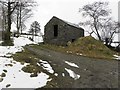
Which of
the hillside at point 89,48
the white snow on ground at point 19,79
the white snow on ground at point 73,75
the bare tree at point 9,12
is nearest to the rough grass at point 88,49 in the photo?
the hillside at point 89,48

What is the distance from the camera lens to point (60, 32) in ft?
129

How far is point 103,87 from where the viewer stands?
13.0 metres

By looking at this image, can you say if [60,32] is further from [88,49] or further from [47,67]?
[47,67]

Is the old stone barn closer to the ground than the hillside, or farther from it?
farther from it

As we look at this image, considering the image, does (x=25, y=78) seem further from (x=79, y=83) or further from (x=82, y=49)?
(x=82, y=49)

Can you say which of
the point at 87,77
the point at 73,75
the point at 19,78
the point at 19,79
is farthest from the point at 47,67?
the point at 19,79

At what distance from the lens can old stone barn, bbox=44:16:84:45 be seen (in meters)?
39.1

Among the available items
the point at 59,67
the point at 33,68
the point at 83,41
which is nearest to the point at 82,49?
the point at 83,41

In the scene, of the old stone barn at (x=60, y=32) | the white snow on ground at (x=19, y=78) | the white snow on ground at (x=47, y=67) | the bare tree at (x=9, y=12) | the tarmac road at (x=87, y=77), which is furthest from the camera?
the old stone barn at (x=60, y=32)

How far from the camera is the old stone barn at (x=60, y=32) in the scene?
39.1 metres

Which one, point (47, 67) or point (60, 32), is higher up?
point (60, 32)

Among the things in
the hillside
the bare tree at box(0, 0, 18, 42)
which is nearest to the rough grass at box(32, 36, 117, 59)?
the hillside

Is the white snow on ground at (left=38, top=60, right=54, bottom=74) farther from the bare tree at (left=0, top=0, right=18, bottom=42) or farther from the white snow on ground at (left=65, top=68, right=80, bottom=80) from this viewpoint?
the bare tree at (left=0, top=0, right=18, bottom=42)

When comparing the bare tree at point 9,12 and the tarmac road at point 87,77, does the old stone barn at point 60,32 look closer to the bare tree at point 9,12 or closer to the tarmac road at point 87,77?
the bare tree at point 9,12
